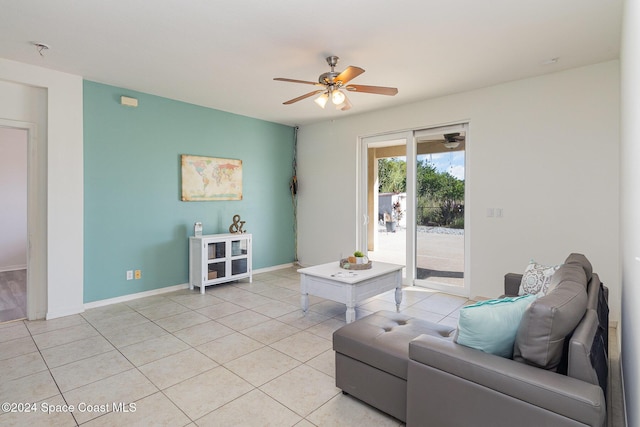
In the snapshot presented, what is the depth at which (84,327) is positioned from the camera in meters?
3.47

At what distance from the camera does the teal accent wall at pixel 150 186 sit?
413 cm

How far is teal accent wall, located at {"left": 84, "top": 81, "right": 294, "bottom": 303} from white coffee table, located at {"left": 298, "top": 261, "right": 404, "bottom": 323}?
2.33 meters

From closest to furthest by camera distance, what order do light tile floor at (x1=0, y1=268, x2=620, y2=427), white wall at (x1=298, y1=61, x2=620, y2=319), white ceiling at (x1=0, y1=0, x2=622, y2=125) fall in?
light tile floor at (x1=0, y1=268, x2=620, y2=427), white ceiling at (x1=0, y1=0, x2=622, y2=125), white wall at (x1=298, y1=61, x2=620, y2=319)

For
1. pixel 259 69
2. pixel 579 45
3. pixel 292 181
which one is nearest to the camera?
pixel 579 45

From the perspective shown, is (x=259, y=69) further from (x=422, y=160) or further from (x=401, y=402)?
(x=401, y=402)

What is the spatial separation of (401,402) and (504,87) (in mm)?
3915

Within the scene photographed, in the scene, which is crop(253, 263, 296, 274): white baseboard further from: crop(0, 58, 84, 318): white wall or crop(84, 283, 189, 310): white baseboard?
crop(0, 58, 84, 318): white wall

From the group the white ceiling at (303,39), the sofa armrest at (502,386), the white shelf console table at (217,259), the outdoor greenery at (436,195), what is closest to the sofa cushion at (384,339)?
the sofa armrest at (502,386)

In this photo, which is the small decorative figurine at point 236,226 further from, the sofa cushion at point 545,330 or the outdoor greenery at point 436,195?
the sofa cushion at point 545,330

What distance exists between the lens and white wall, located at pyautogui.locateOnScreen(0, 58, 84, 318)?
12.0ft

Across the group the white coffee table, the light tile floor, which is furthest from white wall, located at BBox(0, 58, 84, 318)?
the white coffee table

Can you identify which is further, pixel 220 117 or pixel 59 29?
pixel 220 117

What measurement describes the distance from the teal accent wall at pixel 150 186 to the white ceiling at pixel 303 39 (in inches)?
23.2

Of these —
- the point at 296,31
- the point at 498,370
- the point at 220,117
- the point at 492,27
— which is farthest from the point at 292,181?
the point at 498,370
